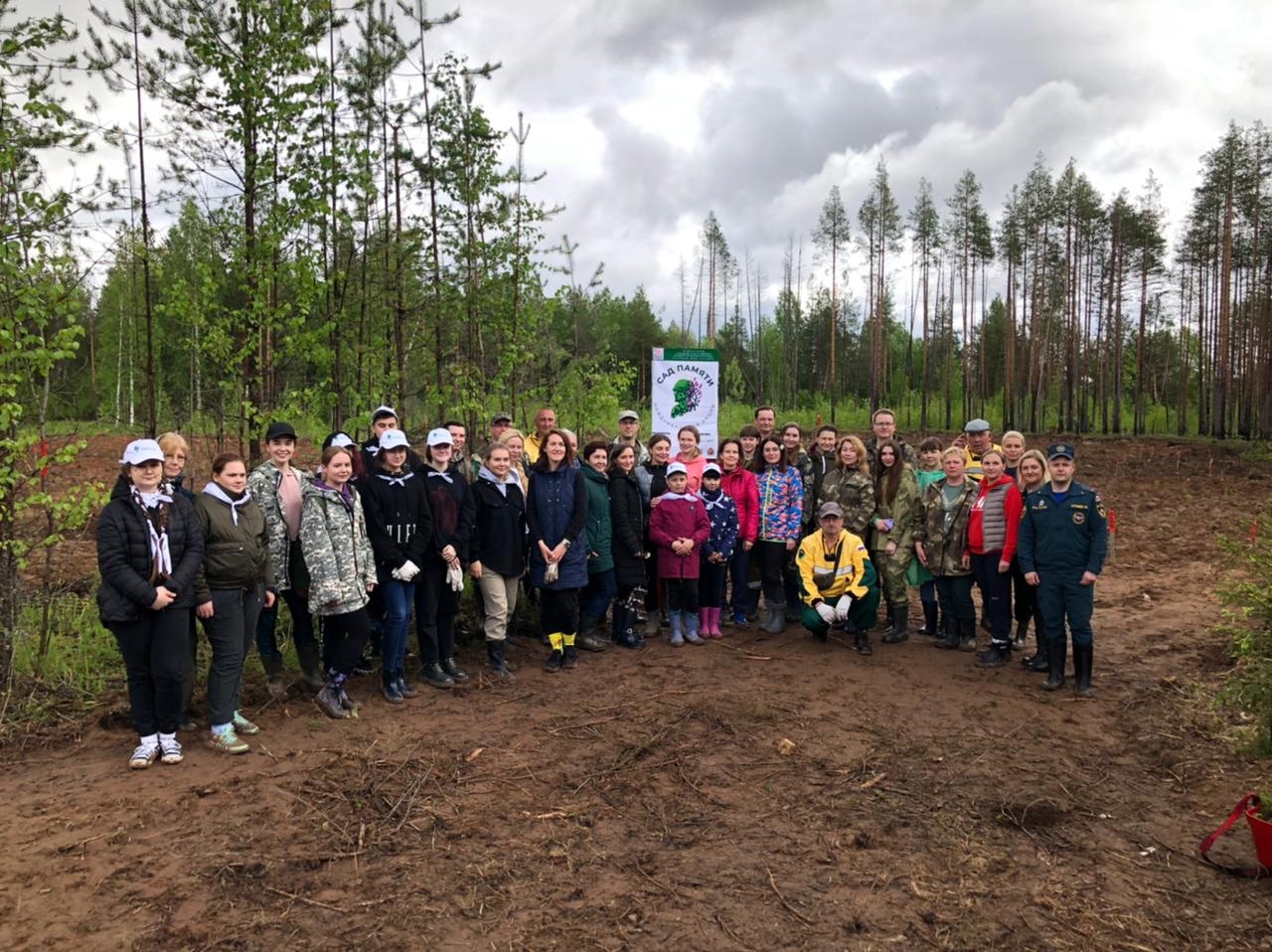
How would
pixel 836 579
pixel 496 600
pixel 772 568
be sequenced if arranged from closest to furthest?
pixel 496 600
pixel 836 579
pixel 772 568

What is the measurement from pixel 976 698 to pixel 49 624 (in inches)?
289

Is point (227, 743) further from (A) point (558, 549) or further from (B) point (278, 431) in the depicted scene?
(A) point (558, 549)

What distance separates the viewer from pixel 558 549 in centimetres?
672

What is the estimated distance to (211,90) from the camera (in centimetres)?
741

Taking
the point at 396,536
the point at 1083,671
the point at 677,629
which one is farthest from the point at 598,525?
the point at 1083,671

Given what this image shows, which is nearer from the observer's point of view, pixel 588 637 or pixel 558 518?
pixel 558 518

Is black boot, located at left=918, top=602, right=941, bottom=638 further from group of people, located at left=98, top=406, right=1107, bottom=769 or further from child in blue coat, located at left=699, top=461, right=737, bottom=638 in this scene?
child in blue coat, located at left=699, top=461, right=737, bottom=638

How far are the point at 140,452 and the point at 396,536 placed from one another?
68.1 inches

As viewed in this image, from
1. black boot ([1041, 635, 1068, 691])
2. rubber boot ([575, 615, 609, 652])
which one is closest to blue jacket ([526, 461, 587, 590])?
rubber boot ([575, 615, 609, 652])

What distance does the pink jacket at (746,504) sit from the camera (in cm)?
786

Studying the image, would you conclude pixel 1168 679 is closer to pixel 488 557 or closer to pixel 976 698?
pixel 976 698

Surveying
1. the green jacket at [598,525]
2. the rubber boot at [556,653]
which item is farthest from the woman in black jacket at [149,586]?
the green jacket at [598,525]

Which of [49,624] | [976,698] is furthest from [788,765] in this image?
[49,624]

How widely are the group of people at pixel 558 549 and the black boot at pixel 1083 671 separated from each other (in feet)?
0.06
